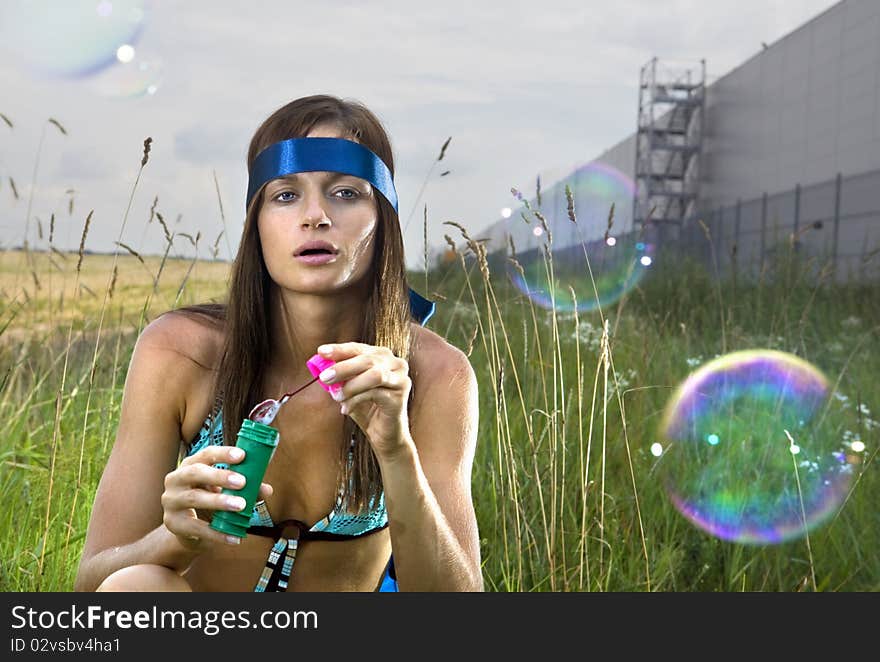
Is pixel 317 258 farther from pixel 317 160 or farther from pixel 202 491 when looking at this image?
pixel 202 491

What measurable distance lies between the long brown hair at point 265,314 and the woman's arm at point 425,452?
0.53 feet

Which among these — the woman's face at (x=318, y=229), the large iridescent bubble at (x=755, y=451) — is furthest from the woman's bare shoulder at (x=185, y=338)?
the large iridescent bubble at (x=755, y=451)

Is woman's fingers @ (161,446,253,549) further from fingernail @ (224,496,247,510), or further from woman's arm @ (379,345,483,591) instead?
woman's arm @ (379,345,483,591)

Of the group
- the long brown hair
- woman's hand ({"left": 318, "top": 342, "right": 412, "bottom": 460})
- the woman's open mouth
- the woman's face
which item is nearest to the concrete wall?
the long brown hair

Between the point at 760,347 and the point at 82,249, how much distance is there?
14.5 ft

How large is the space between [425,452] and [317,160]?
0.79 m

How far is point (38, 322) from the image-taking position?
4836mm

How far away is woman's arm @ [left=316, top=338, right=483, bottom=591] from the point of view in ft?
6.09

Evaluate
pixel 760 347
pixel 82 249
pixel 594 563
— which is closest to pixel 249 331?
pixel 82 249

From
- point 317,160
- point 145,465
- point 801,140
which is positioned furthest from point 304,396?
point 801,140

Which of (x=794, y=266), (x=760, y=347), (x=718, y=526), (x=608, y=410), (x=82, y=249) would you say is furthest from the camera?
(x=794, y=266)

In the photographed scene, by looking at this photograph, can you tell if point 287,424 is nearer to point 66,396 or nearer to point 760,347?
point 66,396

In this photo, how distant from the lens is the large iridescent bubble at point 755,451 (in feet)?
12.7

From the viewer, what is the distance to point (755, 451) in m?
4.43
